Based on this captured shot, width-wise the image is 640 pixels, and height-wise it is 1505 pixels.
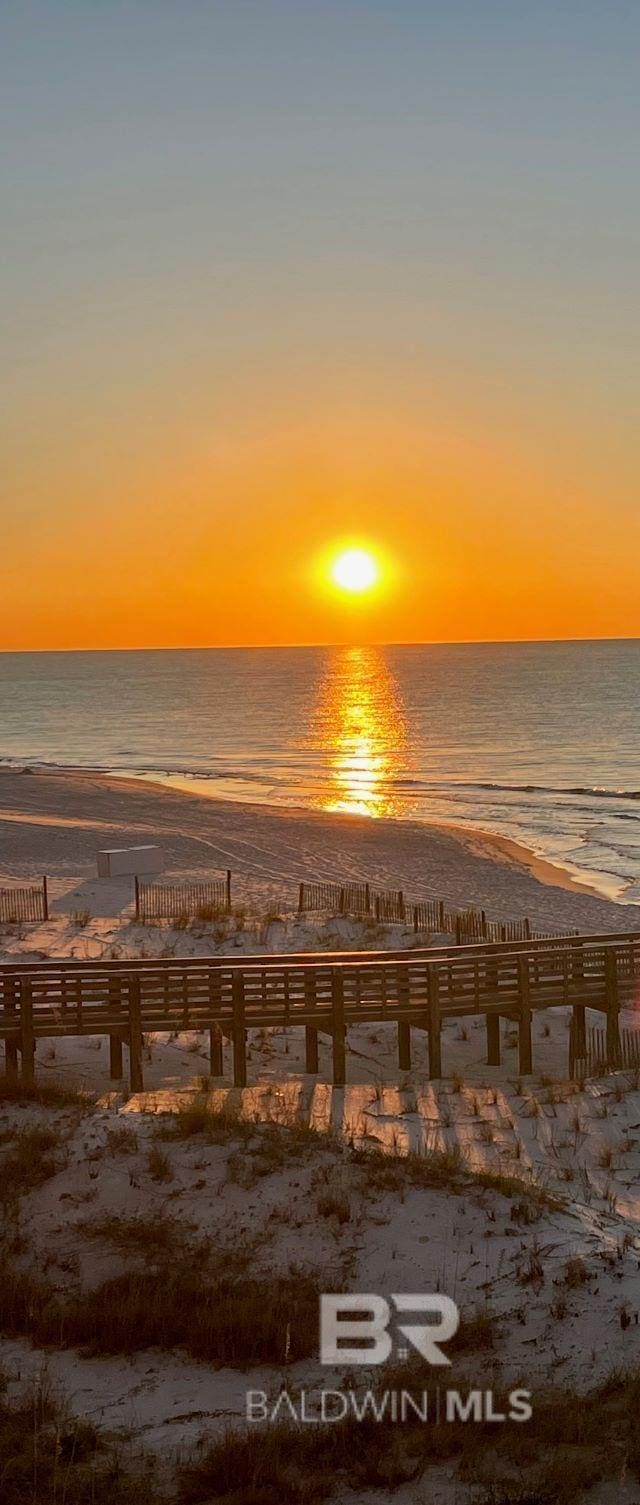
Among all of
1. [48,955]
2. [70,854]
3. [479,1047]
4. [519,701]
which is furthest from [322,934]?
[519,701]

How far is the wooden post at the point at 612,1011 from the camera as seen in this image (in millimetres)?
16688

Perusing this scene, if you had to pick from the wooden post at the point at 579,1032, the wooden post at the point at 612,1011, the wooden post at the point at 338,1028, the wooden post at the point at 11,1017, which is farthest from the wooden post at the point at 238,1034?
the wooden post at the point at 612,1011

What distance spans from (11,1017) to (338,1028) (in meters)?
4.30

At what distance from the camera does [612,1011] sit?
1678 centimetres

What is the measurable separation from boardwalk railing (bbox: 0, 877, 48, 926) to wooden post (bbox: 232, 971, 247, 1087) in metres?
13.5

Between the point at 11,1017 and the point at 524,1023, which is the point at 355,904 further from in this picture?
the point at 11,1017

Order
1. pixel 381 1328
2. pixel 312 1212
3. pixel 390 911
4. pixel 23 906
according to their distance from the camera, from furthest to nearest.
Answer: pixel 23 906, pixel 390 911, pixel 312 1212, pixel 381 1328

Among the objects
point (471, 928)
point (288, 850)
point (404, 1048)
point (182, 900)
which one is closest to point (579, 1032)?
point (404, 1048)

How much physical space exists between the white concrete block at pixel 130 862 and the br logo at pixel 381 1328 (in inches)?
1101

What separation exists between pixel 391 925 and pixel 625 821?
97.7ft

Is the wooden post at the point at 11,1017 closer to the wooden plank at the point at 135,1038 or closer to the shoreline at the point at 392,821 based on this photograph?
the wooden plank at the point at 135,1038

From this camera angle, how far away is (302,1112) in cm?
1409

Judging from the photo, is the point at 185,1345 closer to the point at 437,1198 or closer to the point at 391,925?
the point at 437,1198

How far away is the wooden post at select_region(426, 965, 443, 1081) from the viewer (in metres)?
15.7
